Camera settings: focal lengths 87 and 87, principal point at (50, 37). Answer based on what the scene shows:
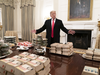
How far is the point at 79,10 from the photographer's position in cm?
484

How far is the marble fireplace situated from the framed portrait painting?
0.35m

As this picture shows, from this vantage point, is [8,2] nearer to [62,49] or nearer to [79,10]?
[79,10]

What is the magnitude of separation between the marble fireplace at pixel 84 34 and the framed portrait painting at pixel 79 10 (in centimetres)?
35

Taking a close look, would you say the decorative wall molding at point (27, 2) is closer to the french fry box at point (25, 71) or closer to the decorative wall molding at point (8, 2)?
the decorative wall molding at point (8, 2)

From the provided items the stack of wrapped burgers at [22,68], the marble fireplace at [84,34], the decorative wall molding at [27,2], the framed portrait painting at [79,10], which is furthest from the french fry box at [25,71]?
the decorative wall molding at [27,2]

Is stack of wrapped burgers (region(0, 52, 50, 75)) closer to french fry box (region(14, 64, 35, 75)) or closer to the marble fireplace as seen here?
french fry box (region(14, 64, 35, 75))

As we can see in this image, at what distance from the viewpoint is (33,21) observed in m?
6.79

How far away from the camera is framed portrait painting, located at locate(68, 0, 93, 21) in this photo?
4.56 meters

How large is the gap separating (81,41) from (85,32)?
562 mm

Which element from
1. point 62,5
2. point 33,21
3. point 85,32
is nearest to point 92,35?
point 85,32

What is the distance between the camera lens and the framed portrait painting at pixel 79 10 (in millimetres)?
4559

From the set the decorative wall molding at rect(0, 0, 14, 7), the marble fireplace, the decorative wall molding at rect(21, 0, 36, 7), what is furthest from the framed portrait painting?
the decorative wall molding at rect(0, 0, 14, 7)

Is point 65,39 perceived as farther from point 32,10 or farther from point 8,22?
point 8,22

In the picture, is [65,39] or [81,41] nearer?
[81,41]
